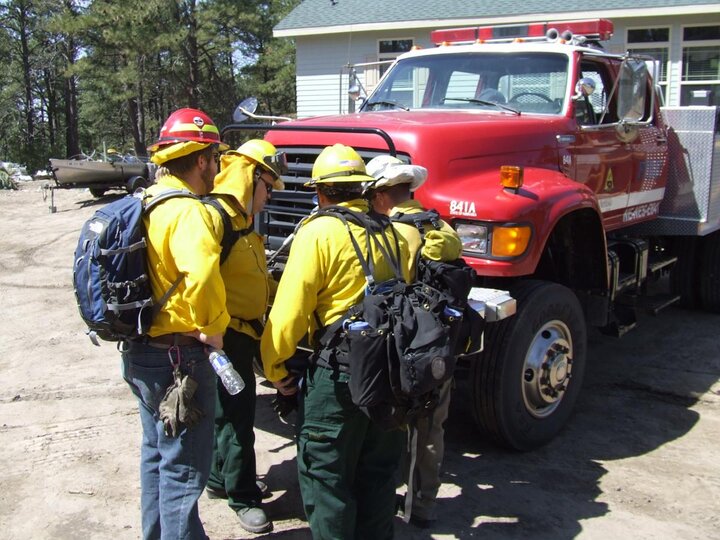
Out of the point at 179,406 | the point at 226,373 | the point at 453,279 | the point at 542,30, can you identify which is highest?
the point at 542,30

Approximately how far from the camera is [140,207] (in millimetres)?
2816

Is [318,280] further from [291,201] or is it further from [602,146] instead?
[602,146]

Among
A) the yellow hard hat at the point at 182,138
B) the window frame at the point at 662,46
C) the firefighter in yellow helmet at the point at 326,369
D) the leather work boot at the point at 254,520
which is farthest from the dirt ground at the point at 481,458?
the window frame at the point at 662,46

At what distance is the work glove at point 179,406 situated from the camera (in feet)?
9.23

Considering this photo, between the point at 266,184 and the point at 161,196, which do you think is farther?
the point at 266,184

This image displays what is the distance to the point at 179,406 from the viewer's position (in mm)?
2814

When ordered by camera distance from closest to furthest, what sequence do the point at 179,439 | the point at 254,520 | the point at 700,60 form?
the point at 179,439, the point at 254,520, the point at 700,60

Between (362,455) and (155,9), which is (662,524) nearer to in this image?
(362,455)

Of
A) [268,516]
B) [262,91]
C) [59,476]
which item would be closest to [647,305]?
[268,516]

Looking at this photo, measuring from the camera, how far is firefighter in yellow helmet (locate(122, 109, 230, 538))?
2768mm

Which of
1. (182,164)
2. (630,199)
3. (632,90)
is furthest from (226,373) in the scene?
(632,90)

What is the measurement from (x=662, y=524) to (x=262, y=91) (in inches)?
1024

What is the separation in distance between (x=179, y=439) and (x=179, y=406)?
178 mm

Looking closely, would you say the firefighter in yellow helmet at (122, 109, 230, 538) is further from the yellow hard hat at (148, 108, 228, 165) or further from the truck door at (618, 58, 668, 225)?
the truck door at (618, 58, 668, 225)
